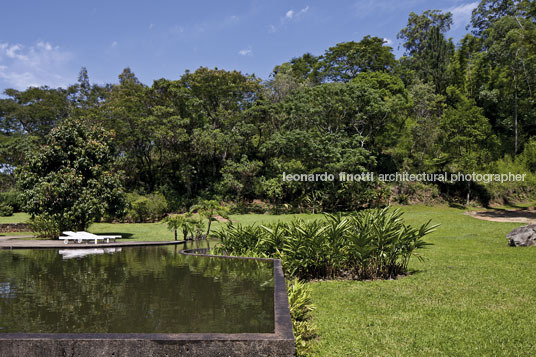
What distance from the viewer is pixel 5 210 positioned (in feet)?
87.1

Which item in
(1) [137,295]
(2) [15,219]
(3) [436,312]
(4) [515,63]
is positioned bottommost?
(2) [15,219]

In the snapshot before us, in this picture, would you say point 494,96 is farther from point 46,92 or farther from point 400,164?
point 46,92

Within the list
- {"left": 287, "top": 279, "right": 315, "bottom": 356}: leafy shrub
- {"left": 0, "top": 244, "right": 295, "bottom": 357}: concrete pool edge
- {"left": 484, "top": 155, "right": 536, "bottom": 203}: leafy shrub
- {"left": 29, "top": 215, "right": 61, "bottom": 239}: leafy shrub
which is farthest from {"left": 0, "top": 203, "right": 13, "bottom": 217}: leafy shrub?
{"left": 484, "top": 155, "right": 536, "bottom": 203}: leafy shrub

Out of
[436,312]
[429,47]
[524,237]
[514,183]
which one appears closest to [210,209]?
[436,312]

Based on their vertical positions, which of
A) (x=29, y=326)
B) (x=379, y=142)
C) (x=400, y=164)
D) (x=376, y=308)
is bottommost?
(x=376, y=308)

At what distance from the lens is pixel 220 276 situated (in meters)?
6.62

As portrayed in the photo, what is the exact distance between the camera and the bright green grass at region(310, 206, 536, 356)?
3959mm

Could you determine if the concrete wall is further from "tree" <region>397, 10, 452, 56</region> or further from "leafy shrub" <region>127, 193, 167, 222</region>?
"tree" <region>397, 10, 452, 56</region>

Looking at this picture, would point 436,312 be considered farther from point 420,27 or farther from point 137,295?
point 420,27

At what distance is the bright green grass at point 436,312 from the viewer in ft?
13.0

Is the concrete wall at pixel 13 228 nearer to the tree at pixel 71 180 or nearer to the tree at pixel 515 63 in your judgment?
the tree at pixel 71 180

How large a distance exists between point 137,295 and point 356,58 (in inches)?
1488

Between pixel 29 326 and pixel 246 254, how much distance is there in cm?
512

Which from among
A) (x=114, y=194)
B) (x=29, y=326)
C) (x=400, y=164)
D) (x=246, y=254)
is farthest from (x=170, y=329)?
(x=400, y=164)
